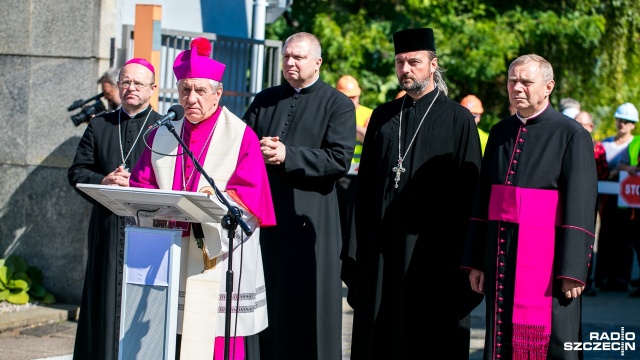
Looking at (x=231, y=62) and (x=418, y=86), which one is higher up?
(x=231, y=62)

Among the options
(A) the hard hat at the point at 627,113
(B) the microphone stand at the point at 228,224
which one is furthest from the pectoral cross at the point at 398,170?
(A) the hard hat at the point at 627,113

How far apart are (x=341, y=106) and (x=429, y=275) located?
1.31 meters

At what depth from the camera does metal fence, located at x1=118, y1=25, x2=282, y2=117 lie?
9.84m

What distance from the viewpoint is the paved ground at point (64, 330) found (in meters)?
8.45

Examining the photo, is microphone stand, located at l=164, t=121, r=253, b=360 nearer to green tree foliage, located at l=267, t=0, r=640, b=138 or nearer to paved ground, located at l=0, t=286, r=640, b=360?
paved ground, located at l=0, t=286, r=640, b=360

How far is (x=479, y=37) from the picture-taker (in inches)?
615

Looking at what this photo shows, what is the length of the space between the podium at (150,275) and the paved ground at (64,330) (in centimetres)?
282

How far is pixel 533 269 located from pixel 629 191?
5909 millimetres

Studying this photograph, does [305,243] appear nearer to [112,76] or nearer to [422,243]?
[422,243]

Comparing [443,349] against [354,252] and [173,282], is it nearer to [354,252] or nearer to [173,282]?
[354,252]

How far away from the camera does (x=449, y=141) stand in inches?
257

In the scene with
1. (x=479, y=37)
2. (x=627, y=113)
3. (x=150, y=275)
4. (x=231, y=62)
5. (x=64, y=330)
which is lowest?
(x=64, y=330)

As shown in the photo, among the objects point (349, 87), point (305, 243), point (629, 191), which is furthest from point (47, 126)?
point (629, 191)

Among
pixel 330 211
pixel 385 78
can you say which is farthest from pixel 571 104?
pixel 330 211
